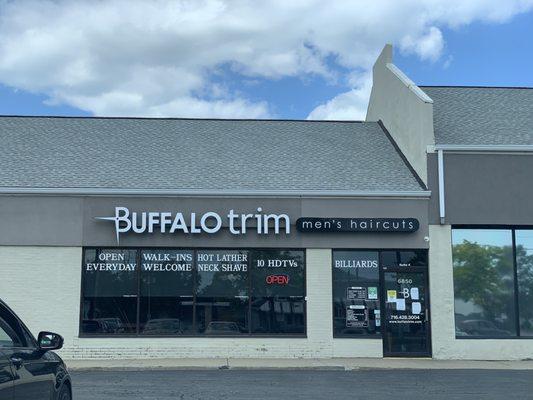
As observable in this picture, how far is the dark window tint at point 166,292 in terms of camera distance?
16.0 meters

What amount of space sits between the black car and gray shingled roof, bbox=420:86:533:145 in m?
13.5

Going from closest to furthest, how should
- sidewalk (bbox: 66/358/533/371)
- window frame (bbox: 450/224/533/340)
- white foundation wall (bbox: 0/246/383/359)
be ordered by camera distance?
1. sidewalk (bbox: 66/358/533/371)
2. white foundation wall (bbox: 0/246/383/359)
3. window frame (bbox: 450/224/533/340)

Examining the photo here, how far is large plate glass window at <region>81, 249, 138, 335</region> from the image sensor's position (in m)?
15.9

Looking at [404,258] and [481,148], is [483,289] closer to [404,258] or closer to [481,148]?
[404,258]

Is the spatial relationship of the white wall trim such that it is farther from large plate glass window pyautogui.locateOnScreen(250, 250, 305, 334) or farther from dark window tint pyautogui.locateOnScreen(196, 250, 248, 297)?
dark window tint pyautogui.locateOnScreen(196, 250, 248, 297)

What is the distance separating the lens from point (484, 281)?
16609 millimetres

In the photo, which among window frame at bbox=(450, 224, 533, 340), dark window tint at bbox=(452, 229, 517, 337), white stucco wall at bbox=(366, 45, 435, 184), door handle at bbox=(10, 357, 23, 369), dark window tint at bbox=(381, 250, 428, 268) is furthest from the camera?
white stucco wall at bbox=(366, 45, 435, 184)

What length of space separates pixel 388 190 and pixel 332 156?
2.95 meters

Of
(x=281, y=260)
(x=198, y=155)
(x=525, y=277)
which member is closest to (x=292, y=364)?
(x=281, y=260)

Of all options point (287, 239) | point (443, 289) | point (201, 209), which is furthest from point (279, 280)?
point (443, 289)

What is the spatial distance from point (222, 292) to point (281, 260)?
5.59 feet

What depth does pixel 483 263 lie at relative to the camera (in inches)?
656

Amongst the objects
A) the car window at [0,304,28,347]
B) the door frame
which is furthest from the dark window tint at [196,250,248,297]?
the car window at [0,304,28,347]

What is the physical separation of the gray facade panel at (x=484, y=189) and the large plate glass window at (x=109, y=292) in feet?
25.8
